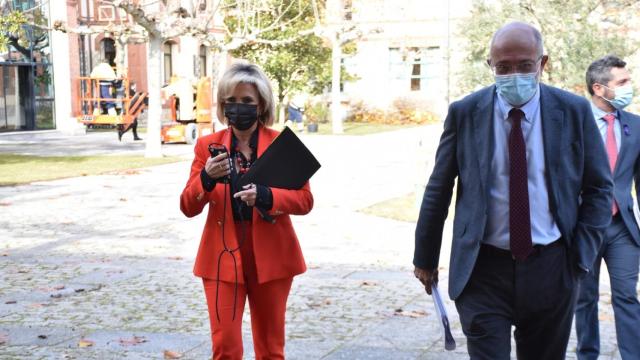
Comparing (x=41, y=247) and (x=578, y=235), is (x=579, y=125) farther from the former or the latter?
(x=41, y=247)

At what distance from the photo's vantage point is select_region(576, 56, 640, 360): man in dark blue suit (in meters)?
4.94

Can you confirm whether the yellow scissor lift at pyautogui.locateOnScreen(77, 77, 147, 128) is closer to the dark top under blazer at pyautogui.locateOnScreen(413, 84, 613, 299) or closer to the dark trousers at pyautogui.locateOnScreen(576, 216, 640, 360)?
the dark trousers at pyautogui.locateOnScreen(576, 216, 640, 360)

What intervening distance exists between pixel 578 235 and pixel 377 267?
5.35 m

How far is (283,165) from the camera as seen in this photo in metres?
4.01

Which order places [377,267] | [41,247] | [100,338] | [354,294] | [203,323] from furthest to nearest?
[41,247]
[377,267]
[354,294]
[203,323]
[100,338]

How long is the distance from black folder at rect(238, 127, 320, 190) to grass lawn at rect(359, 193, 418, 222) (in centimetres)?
788

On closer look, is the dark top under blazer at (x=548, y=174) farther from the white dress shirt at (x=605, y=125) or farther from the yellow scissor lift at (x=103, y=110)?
the yellow scissor lift at (x=103, y=110)

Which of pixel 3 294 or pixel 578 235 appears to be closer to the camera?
pixel 578 235

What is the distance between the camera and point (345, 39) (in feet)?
111

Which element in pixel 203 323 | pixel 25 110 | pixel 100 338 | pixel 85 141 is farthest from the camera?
pixel 25 110

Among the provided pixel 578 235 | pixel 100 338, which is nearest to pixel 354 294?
pixel 100 338

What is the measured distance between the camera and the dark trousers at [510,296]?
3.29 metres

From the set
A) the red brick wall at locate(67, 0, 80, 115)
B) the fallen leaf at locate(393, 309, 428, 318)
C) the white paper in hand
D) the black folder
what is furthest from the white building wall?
the white paper in hand

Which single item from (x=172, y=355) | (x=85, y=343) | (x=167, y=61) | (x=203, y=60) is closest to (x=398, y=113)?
(x=203, y=60)
